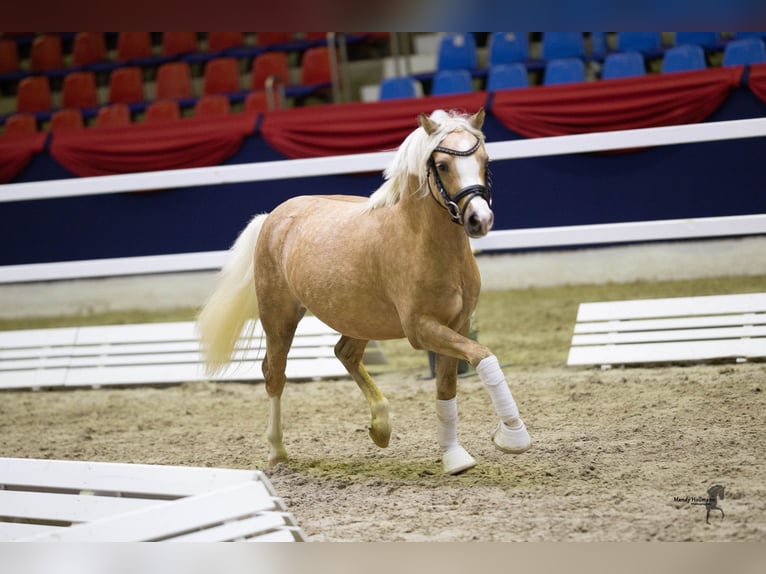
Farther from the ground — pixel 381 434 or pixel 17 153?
pixel 17 153

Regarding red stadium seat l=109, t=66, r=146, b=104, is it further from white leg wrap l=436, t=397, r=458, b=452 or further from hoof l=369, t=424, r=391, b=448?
white leg wrap l=436, t=397, r=458, b=452

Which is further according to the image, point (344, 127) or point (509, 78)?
point (509, 78)

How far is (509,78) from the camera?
9.78 m

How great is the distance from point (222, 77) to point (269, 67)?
0.69 metres

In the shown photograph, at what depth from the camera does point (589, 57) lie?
10391 mm

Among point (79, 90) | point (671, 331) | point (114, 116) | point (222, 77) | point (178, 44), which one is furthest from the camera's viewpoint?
point (178, 44)

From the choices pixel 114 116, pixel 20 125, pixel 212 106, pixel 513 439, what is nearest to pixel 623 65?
pixel 212 106

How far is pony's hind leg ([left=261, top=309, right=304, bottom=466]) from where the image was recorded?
4.79m

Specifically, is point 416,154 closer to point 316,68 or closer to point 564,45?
point 564,45

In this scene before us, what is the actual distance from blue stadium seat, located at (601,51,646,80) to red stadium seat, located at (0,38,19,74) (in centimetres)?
919

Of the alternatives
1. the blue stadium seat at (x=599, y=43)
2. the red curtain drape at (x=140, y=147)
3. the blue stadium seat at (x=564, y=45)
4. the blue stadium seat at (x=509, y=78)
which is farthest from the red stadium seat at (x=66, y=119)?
the blue stadium seat at (x=599, y=43)

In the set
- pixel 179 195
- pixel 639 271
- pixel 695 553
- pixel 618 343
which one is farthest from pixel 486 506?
pixel 639 271

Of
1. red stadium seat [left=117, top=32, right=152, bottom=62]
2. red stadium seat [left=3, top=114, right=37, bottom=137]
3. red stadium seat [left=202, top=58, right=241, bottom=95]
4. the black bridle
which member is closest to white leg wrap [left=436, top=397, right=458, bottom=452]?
the black bridle

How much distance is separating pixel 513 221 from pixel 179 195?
270 cm
